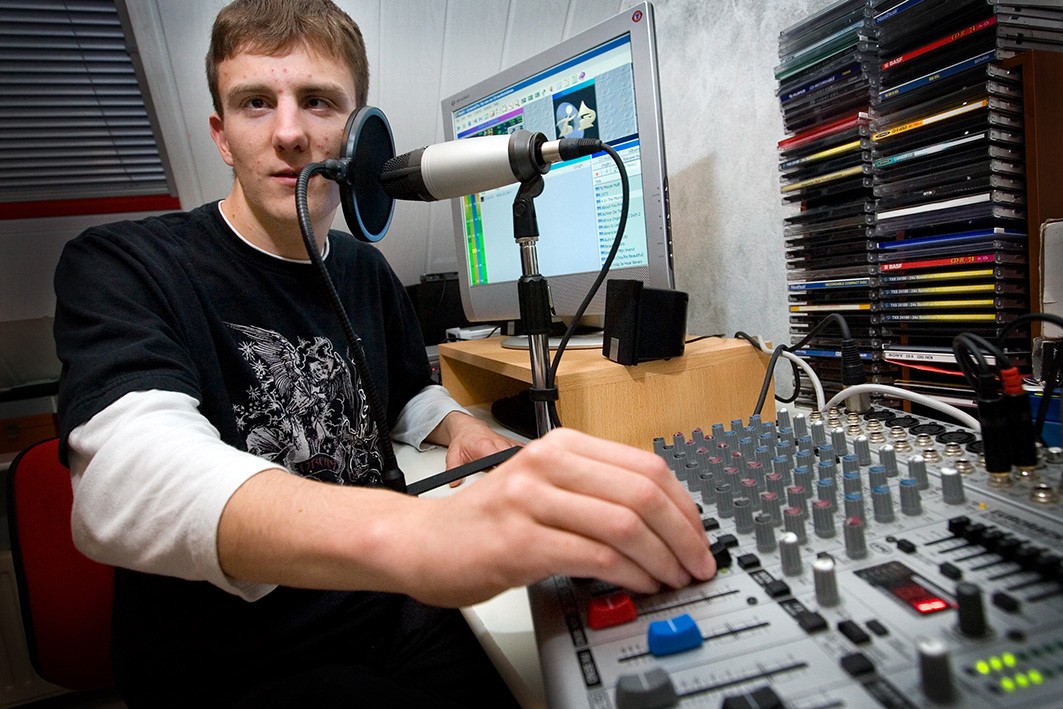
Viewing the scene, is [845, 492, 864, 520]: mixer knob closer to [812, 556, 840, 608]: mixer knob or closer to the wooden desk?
[812, 556, 840, 608]: mixer knob

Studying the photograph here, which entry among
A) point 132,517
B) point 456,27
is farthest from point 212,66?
point 456,27

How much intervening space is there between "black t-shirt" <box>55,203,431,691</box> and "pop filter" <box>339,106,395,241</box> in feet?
0.78

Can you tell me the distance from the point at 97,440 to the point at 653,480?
0.48 meters

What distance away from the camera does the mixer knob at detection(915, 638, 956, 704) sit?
27 centimetres

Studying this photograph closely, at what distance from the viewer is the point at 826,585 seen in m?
0.36

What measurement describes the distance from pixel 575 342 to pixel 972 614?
0.90 meters

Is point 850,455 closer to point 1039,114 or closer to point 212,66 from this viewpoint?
point 1039,114

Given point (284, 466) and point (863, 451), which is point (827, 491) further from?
point (284, 466)

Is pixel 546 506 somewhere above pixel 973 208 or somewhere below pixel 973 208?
below

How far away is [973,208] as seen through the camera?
77cm

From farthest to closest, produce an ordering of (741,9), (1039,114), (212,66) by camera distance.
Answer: (741,9), (212,66), (1039,114)

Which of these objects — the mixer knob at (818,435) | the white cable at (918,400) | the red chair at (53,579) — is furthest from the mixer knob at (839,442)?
the red chair at (53,579)

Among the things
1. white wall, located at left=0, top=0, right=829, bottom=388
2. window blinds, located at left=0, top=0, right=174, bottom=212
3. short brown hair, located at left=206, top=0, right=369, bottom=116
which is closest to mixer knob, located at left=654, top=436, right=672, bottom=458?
white wall, located at left=0, top=0, right=829, bottom=388

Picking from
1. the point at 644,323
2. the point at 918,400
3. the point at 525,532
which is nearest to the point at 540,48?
the point at 644,323
